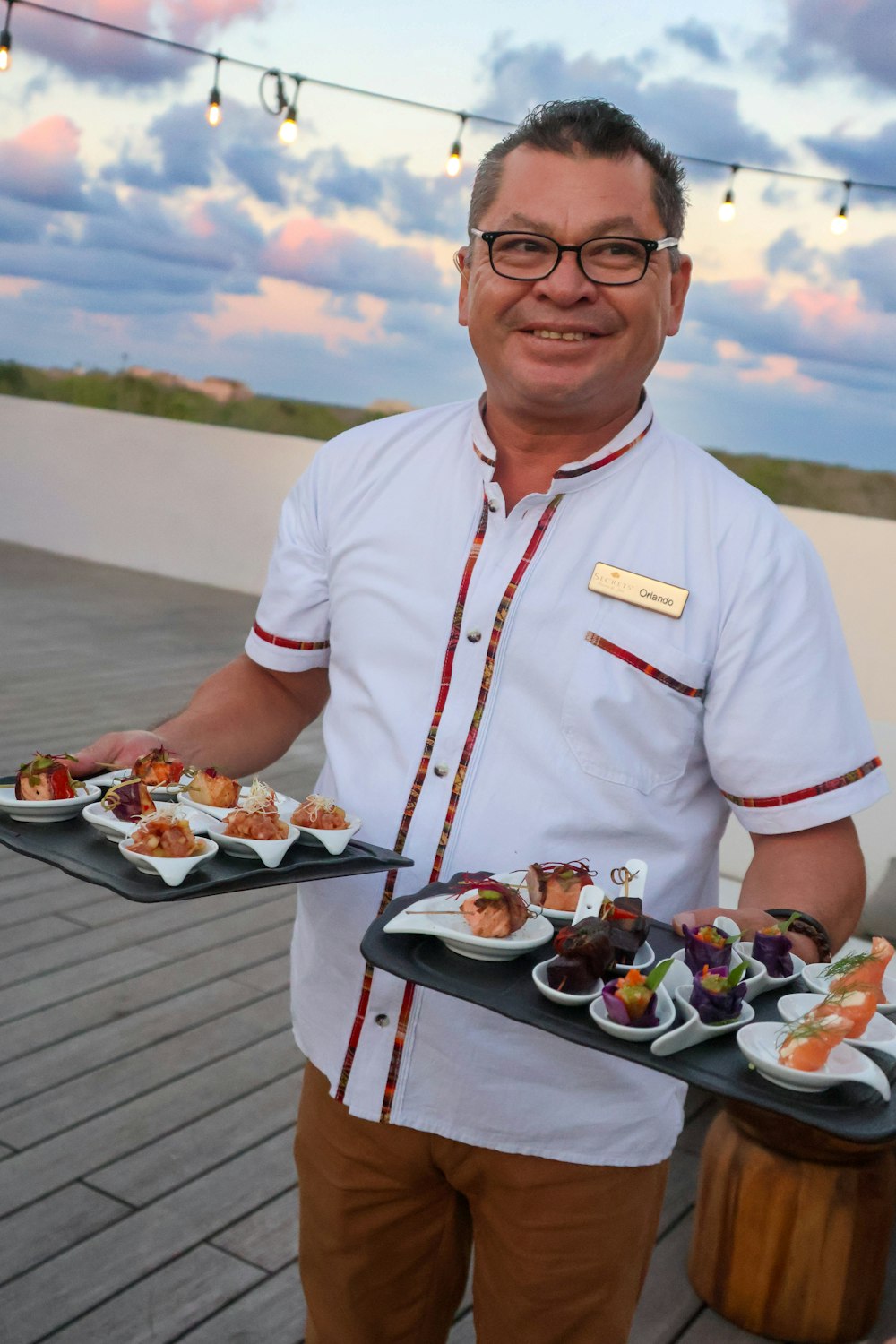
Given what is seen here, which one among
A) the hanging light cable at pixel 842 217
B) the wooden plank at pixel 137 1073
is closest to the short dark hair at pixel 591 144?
the wooden plank at pixel 137 1073

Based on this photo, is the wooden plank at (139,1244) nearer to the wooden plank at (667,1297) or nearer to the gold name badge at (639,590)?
the wooden plank at (667,1297)

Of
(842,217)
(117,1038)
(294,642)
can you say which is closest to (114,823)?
(294,642)

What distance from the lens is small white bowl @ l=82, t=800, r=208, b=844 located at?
1.32m

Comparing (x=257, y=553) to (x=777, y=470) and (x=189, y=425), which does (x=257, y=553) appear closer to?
(x=189, y=425)

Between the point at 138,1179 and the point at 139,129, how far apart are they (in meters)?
11.8

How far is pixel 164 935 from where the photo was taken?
3.23m

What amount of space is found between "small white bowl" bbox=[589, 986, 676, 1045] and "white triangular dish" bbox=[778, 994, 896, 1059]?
0.10 metres

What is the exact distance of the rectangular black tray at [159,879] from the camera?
1206 millimetres

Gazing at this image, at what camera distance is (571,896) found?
1.20 metres

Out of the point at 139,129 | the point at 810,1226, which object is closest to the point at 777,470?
the point at 139,129

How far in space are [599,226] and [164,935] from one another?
243 centimetres

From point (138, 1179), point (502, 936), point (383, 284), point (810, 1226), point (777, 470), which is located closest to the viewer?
point (502, 936)

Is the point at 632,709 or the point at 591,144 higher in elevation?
the point at 591,144

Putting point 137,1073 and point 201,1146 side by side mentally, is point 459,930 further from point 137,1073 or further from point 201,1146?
point 137,1073
